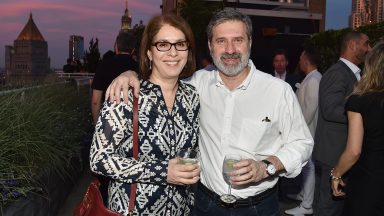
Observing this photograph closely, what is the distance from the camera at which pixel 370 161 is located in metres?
3.08

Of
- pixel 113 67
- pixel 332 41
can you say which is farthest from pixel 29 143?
pixel 332 41

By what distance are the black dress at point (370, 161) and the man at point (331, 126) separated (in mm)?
1189

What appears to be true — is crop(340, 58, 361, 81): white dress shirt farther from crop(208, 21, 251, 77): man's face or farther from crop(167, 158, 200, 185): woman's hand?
crop(167, 158, 200, 185): woman's hand

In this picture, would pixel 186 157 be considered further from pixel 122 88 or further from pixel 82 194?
pixel 82 194

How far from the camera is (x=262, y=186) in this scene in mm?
2609

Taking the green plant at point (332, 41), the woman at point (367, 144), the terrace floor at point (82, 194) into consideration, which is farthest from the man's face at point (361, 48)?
the green plant at point (332, 41)

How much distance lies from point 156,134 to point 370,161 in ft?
5.38

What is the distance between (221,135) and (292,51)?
30402mm

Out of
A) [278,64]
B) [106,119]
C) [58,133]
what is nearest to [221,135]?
[106,119]

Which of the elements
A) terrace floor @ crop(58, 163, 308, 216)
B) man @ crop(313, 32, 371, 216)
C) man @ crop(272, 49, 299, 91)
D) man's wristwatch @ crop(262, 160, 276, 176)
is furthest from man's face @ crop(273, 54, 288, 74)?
man's wristwatch @ crop(262, 160, 276, 176)

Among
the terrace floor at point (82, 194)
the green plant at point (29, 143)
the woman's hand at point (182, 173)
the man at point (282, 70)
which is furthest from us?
the man at point (282, 70)

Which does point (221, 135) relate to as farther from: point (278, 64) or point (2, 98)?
point (278, 64)

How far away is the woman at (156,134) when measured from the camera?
2100mm

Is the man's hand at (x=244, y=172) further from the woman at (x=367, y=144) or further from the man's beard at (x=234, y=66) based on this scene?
the woman at (x=367, y=144)
